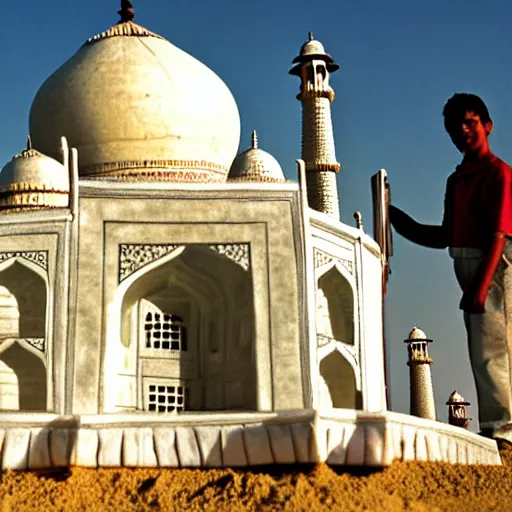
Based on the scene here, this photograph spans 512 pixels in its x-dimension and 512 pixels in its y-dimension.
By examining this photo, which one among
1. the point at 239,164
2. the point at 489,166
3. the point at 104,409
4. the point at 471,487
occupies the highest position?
the point at 239,164

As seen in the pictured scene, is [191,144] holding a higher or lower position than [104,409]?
higher

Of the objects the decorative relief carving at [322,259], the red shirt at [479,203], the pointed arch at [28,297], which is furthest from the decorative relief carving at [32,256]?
the red shirt at [479,203]

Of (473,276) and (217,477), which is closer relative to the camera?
(217,477)

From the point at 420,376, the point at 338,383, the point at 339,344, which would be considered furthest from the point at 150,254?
the point at 420,376

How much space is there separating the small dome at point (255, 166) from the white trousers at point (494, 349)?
453cm

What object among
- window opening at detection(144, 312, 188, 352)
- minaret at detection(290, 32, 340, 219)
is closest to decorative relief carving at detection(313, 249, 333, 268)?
window opening at detection(144, 312, 188, 352)

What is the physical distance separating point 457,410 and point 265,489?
19.3 m

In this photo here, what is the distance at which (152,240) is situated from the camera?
567 inches

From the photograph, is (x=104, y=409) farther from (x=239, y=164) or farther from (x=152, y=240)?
(x=239, y=164)

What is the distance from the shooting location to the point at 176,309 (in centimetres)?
1564

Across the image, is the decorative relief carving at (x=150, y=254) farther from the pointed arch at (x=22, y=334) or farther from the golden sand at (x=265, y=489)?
the golden sand at (x=265, y=489)

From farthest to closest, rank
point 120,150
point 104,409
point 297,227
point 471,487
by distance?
1. point 120,150
2. point 297,227
3. point 104,409
4. point 471,487

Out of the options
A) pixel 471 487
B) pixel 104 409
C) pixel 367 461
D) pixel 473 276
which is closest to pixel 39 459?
pixel 104 409

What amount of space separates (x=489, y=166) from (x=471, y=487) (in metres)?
4.06
